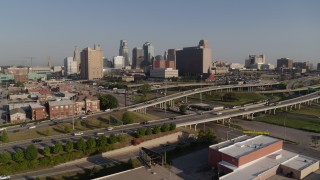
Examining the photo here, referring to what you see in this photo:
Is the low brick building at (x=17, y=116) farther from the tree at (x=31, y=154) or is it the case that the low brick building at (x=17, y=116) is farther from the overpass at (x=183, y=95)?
the tree at (x=31, y=154)

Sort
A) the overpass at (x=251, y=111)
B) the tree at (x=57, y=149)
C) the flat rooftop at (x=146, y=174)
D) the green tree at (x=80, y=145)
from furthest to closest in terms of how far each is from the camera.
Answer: the overpass at (x=251, y=111) → the green tree at (x=80, y=145) → the tree at (x=57, y=149) → the flat rooftop at (x=146, y=174)

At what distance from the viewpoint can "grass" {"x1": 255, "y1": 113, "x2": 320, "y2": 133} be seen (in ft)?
252

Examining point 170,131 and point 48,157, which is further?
point 170,131

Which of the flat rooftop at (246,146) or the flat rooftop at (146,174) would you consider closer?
the flat rooftop at (146,174)

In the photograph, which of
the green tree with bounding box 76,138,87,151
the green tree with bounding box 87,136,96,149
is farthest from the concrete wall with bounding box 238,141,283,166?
the green tree with bounding box 76,138,87,151

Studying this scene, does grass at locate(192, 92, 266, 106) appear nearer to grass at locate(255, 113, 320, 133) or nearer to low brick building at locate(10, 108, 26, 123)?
grass at locate(255, 113, 320, 133)

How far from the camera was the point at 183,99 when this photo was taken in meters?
130

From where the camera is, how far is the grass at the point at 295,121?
76925 millimetres

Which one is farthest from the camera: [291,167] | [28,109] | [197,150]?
[28,109]

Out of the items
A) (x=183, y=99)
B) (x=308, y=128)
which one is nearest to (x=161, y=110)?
(x=183, y=99)

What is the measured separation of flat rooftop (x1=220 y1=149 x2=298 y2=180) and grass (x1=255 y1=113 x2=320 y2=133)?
33.4 meters

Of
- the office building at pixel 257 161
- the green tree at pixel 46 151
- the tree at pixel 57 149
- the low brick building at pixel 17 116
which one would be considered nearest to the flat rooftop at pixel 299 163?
the office building at pixel 257 161

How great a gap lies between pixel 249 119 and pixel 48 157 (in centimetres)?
6232

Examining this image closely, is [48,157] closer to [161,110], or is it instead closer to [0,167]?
[0,167]
